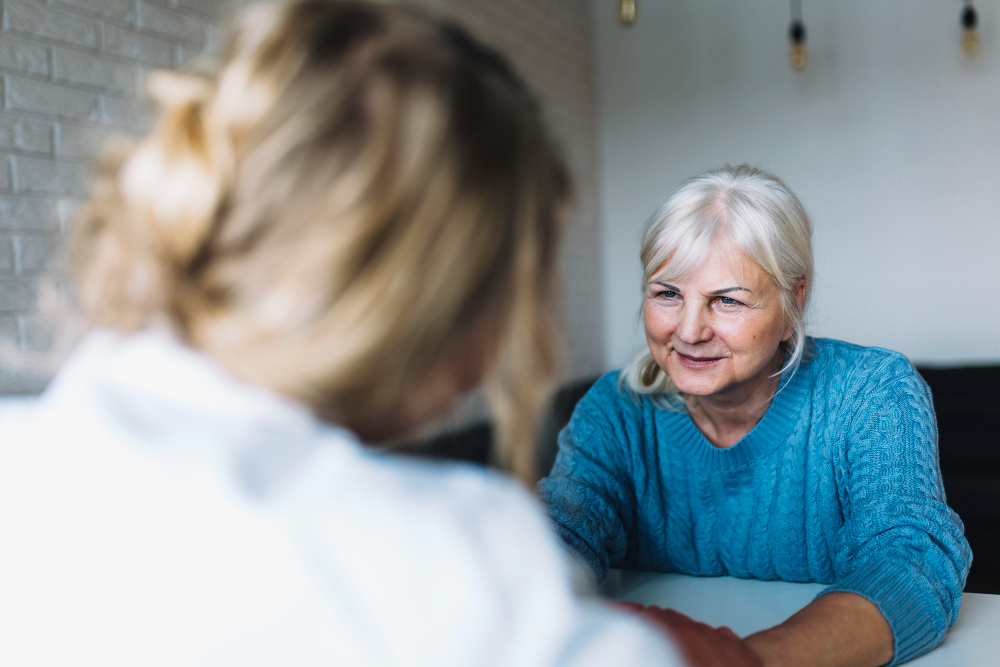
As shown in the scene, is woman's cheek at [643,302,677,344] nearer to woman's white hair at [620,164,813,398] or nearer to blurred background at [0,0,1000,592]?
woman's white hair at [620,164,813,398]

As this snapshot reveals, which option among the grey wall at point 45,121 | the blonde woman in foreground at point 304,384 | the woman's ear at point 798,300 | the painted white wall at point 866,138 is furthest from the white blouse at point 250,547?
the painted white wall at point 866,138

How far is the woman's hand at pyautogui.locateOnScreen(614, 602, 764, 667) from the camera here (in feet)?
2.37

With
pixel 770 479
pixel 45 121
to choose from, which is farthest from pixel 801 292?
pixel 45 121

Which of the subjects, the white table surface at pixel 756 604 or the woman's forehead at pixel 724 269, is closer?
the white table surface at pixel 756 604

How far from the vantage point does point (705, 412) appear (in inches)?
57.1

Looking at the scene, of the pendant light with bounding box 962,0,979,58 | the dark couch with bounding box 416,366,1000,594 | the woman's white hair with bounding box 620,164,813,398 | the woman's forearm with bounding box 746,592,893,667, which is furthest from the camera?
the pendant light with bounding box 962,0,979,58

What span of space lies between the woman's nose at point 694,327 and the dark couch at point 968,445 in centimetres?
105

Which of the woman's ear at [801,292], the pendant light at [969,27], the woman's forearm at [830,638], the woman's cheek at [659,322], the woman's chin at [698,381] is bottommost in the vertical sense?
the woman's forearm at [830,638]

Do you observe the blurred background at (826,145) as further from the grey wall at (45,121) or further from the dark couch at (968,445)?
the grey wall at (45,121)

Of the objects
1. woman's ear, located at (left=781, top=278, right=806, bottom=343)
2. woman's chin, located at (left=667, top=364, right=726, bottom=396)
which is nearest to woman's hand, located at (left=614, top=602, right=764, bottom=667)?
woman's chin, located at (left=667, top=364, right=726, bottom=396)

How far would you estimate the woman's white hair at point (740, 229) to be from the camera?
1310 millimetres

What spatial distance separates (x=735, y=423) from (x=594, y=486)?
29 centimetres

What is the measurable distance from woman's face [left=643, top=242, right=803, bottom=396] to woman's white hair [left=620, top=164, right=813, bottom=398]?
0.7 inches

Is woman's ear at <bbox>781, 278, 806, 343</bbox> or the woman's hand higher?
woman's ear at <bbox>781, 278, 806, 343</bbox>
